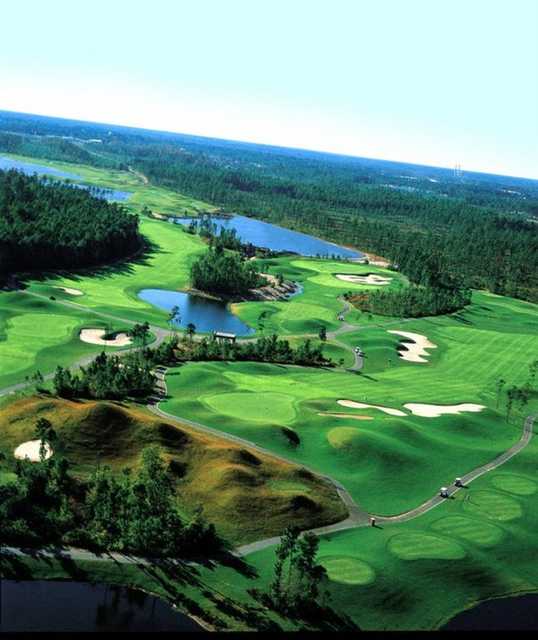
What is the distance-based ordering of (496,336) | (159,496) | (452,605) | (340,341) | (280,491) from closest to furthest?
(452,605)
(159,496)
(280,491)
(340,341)
(496,336)

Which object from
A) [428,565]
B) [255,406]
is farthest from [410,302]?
[428,565]

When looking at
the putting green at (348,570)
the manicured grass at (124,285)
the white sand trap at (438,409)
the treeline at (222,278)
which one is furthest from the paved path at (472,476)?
the treeline at (222,278)

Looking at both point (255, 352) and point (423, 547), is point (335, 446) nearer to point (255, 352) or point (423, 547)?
point (423, 547)

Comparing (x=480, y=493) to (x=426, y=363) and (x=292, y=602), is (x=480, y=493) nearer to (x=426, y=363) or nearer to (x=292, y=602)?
(x=292, y=602)

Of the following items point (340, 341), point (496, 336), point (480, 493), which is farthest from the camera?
point (496, 336)

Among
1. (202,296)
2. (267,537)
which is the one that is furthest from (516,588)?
(202,296)

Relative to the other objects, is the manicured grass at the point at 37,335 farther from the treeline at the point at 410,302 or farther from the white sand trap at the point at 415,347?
the treeline at the point at 410,302

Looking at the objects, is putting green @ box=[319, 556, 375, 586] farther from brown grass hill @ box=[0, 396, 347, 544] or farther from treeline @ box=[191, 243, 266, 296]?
treeline @ box=[191, 243, 266, 296]
